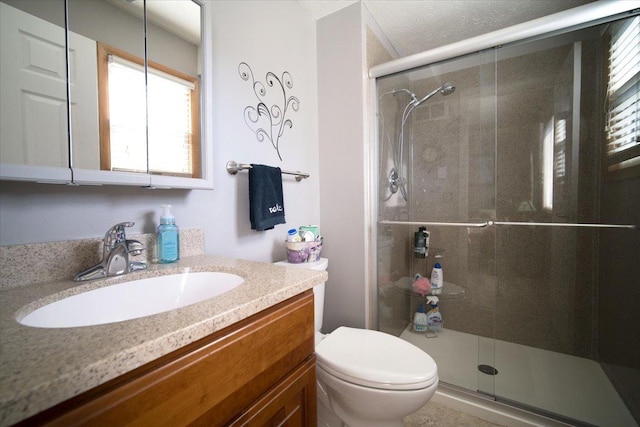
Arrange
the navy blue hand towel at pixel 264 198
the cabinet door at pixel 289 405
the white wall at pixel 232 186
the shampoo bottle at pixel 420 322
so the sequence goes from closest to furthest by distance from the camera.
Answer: the cabinet door at pixel 289 405
the white wall at pixel 232 186
the navy blue hand towel at pixel 264 198
the shampoo bottle at pixel 420 322

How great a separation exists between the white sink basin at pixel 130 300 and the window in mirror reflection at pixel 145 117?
335 millimetres

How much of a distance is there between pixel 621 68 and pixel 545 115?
34 centimetres

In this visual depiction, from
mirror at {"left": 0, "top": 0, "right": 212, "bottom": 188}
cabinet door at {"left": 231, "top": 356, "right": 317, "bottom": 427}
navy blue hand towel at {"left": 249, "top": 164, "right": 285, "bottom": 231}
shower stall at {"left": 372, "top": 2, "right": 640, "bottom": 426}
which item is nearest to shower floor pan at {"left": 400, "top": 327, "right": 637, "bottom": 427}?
shower stall at {"left": 372, "top": 2, "right": 640, "bottom": 426}

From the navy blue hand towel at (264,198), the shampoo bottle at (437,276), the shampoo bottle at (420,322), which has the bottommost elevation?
the shampoo bottle at (420,322)

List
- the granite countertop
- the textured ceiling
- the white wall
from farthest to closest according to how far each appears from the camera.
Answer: the textured ceiling → the white wall → the granite countertop

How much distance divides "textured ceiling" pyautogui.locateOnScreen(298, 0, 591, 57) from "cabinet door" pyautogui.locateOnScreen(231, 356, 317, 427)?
5.95 ft

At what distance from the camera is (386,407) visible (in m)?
0.91

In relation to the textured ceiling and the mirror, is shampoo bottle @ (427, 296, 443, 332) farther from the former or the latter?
the textured ceiling

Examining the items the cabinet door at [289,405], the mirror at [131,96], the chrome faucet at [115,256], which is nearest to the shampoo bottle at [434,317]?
the cabinet door at [289,405]

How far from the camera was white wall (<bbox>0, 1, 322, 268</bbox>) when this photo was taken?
2.22 feet

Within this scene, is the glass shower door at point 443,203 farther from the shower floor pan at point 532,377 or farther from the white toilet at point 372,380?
the white toilet at point 372,380

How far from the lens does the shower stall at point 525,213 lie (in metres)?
1.29

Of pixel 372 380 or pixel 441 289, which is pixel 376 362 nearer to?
pixel 372 380

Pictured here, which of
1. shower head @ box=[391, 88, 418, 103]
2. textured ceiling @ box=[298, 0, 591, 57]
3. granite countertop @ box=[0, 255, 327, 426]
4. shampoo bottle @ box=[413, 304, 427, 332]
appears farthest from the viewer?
shampoo bottle @ box=[413, 304, 427, 332]
